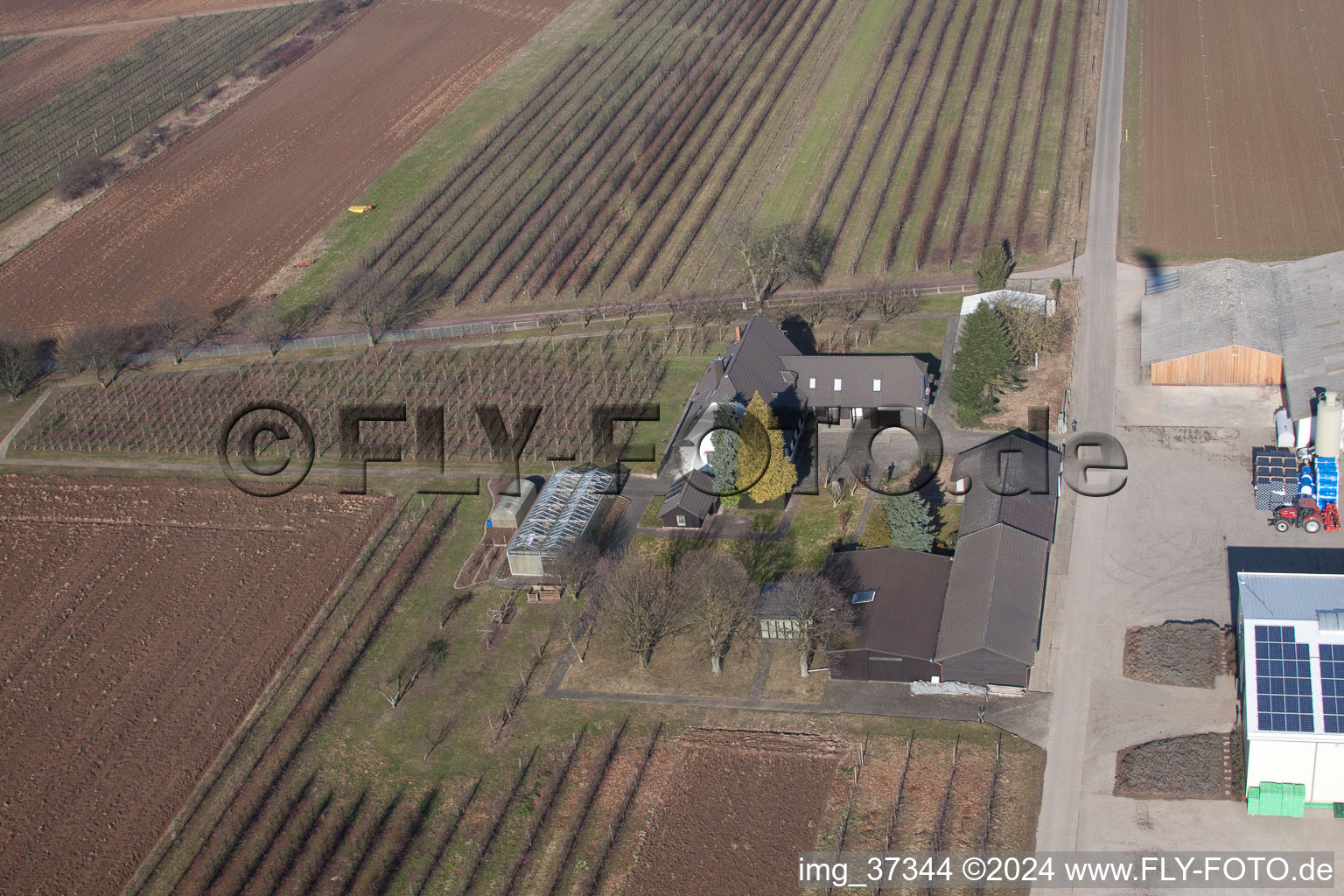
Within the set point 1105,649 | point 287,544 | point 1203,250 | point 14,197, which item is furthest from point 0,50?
point 1105,649

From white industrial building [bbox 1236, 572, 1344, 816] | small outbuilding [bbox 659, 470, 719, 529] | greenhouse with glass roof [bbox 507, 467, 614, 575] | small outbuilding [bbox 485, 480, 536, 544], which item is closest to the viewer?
white industrial building [bbox 1236, 572, 1344, 816]

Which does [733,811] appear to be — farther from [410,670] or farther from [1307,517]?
[1307,517]

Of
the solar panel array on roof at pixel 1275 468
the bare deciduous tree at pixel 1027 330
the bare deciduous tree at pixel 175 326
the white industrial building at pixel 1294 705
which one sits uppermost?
the bare deciduous tree at pixel 1027 330

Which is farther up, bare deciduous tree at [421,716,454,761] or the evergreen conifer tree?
the evergreen conifer tree

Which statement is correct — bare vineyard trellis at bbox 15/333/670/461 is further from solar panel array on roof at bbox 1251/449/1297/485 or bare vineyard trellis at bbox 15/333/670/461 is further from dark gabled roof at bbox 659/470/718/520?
solar panel array on roof at bbox 1251/449/1297/485

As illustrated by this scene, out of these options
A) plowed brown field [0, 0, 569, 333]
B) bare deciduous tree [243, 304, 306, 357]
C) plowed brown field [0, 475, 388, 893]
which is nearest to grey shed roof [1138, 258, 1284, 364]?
plowed brown field [0, 475, 388, 893]

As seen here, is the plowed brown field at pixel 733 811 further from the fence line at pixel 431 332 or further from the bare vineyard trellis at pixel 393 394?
the fence line at pixel 431 332

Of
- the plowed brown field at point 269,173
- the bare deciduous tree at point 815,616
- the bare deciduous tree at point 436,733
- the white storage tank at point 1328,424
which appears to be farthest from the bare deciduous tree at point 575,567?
the plowed brown field at point 269,173
